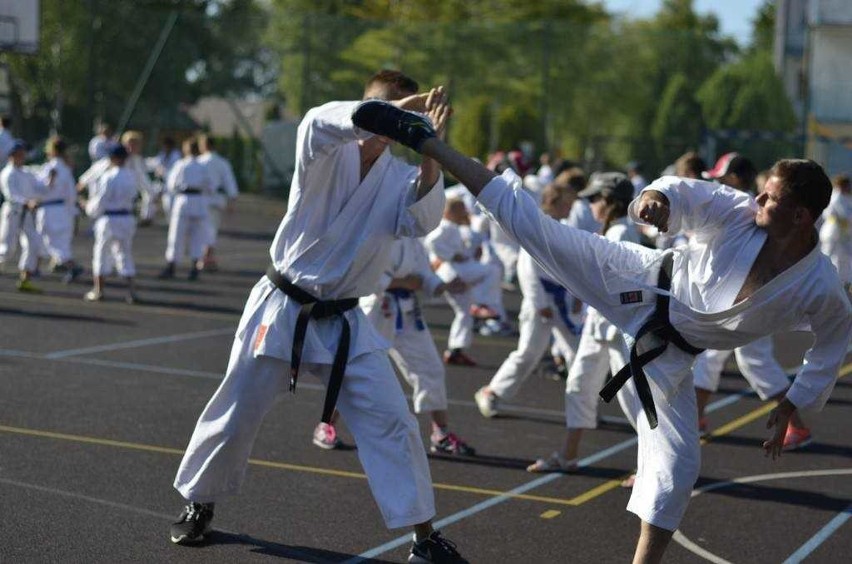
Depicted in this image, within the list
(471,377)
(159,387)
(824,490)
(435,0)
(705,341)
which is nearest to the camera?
(705,341)

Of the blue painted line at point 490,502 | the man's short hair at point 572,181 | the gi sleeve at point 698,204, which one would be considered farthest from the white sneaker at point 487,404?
the gi sleeve at point 698,204

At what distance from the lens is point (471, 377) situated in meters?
13.3

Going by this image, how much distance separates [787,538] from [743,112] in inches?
1559

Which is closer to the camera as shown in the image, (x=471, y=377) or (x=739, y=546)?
(x=739, y=546)

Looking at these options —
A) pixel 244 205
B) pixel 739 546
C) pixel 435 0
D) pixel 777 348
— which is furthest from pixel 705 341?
pixel 435 0

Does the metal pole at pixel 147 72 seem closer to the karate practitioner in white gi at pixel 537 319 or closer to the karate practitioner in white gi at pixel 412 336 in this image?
the karate practitioner in white gi at pixel 537 319

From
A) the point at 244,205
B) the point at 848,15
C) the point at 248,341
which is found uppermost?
the point at 848,15

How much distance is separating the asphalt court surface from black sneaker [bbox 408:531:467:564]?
41 cm

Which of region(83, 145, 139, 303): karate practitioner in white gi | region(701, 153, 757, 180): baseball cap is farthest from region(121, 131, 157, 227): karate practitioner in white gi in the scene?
region(701, 153, 757, 180): baseball cap

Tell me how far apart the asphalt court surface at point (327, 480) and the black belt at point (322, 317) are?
0.99 meters

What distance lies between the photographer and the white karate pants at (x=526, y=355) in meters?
10.8

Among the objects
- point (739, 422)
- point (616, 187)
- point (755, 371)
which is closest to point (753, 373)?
point (755, 371)

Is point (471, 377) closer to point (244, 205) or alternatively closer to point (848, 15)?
point (244, 205)

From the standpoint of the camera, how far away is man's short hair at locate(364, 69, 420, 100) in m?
6.67
